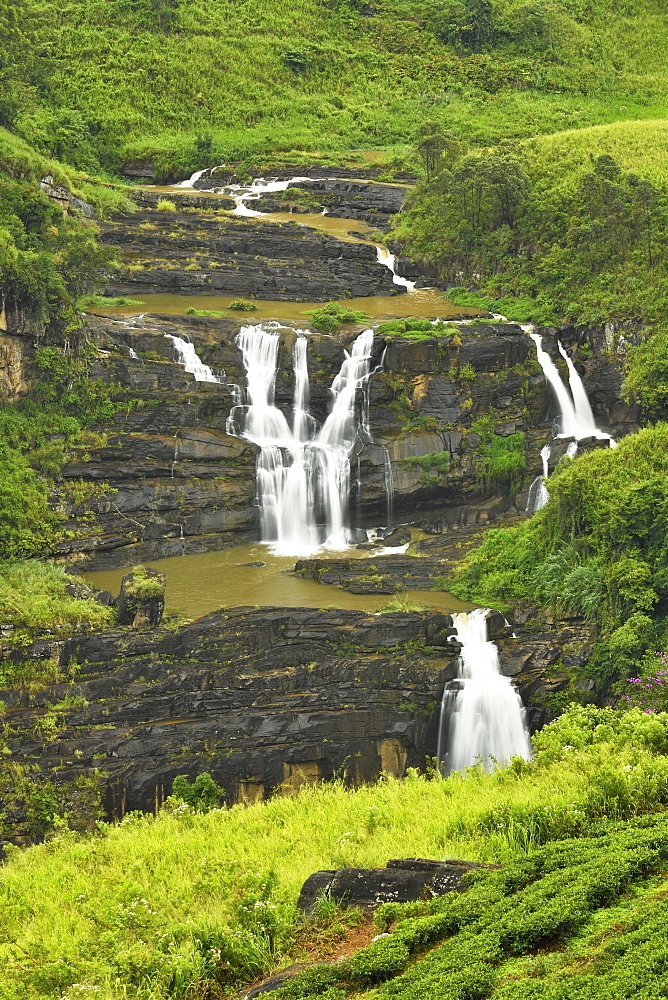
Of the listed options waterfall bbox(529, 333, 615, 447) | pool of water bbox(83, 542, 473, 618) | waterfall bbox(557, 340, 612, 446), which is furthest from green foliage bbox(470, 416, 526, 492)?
pool of water bbox(83, 542, 473, 618)

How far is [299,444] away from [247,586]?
5748mm

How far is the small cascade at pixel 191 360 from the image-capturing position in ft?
90.5

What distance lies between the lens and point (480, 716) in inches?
746

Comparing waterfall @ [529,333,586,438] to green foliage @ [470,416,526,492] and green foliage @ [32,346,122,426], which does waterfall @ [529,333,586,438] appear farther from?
green foliage @ [32,346,122,426]

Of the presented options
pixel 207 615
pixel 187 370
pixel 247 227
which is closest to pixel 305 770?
pixel 207 615

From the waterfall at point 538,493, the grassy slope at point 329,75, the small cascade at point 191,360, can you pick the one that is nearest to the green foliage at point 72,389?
the small cascade at point 191,360

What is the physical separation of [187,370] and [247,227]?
36.5 ft

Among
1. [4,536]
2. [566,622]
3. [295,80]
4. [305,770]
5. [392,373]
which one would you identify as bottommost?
[305,770]

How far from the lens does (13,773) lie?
663 inches

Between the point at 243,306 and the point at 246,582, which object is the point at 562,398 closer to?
the point at 243,306

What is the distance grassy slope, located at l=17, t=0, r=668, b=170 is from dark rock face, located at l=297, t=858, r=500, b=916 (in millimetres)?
41432

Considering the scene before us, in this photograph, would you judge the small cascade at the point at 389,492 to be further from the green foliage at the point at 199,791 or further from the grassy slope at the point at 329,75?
the grassy slope at the point at 329,75

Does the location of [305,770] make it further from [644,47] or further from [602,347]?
[644,47]

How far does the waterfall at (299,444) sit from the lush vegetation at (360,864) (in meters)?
14.5
